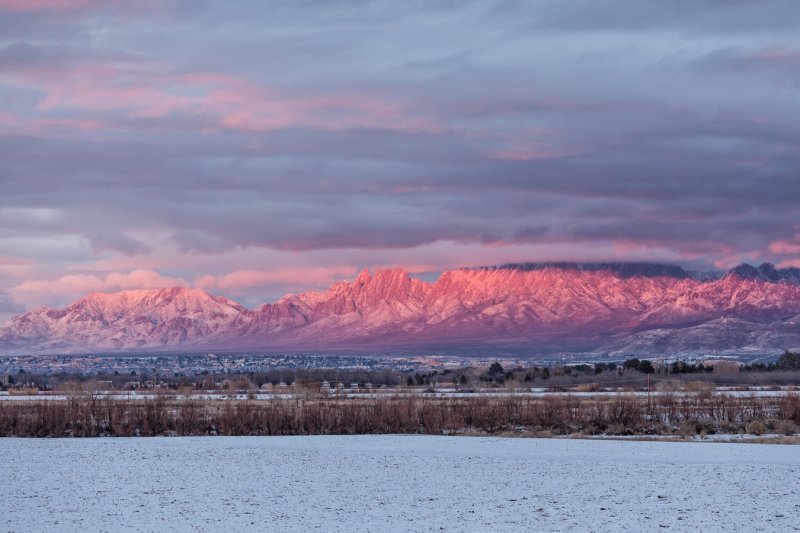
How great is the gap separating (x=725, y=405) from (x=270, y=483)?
116ft

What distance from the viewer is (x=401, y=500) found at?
29172 mm

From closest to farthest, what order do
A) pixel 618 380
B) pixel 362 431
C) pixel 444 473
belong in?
1. pixel 444 473
2. pixel 362 431
3. pixel 618 380

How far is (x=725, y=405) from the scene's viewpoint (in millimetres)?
61406

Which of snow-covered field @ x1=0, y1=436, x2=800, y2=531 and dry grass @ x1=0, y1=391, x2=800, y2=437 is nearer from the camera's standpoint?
snow-covered field @ x1=0, y1=436, x2=800, y2=531

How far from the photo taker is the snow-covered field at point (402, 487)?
25.7 metres

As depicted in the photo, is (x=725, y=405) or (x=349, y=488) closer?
(x=349, y=488)

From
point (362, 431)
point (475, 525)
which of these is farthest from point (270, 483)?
point (362, 431)

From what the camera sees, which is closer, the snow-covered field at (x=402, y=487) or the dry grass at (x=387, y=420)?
the snow-covered field at (x=402, y=487)

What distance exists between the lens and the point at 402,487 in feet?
104

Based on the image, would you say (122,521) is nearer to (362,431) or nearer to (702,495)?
(702,495)

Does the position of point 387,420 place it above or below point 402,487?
above

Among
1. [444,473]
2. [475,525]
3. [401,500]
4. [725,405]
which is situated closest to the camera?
[475,525]

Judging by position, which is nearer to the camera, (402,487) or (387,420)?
(402,487)

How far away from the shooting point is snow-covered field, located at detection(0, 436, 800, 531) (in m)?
25.7
